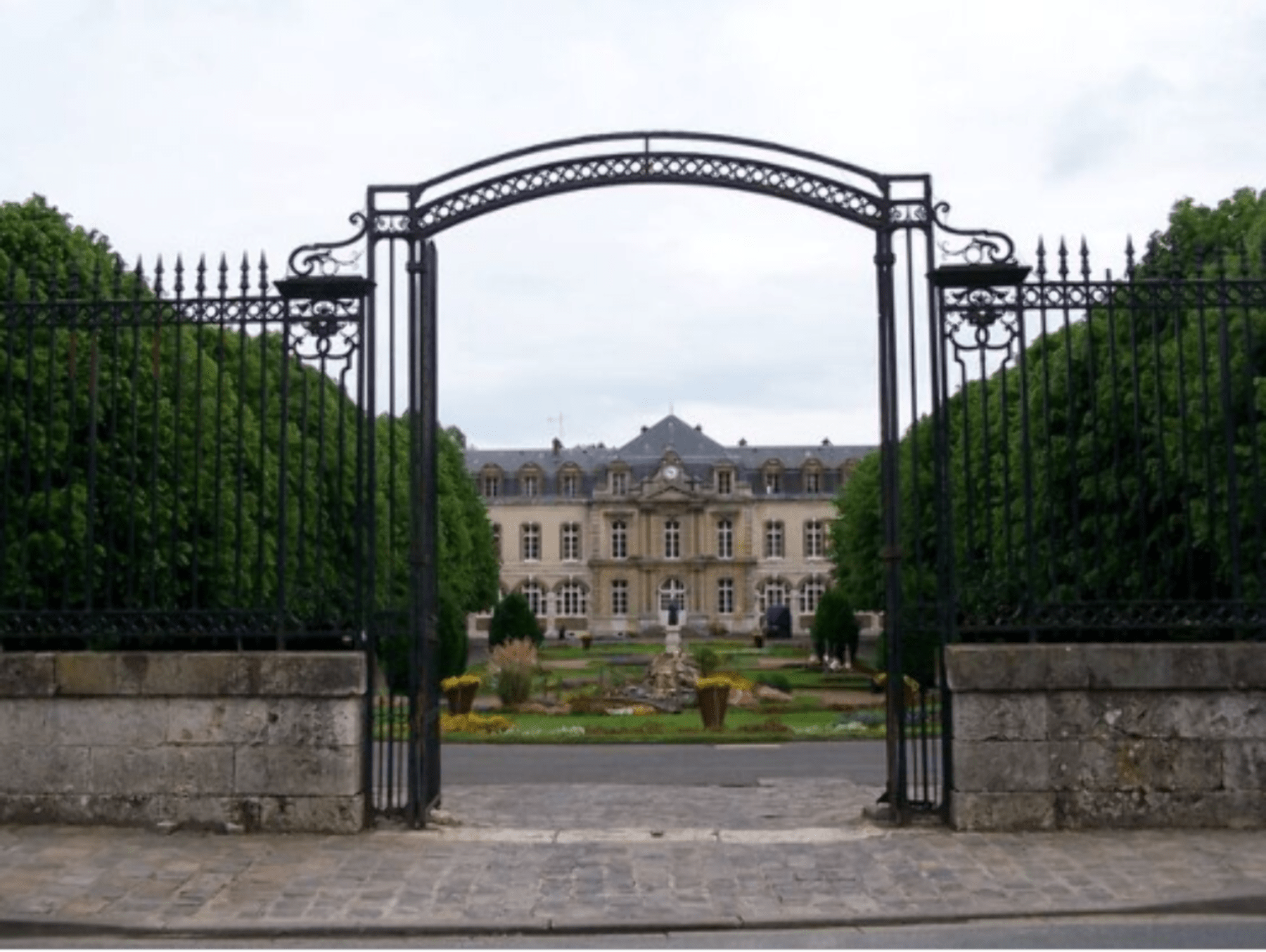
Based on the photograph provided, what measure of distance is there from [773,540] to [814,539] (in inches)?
86.6

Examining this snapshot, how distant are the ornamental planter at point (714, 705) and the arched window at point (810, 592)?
5900cm

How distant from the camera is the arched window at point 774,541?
79188 mm

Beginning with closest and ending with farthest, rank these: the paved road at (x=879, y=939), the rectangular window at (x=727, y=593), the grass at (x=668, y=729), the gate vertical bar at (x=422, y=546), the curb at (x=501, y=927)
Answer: the paved road at (x=879, y=939), the curb at (x=501, y=927), the gate vertical bar at (x=422, y=546), the grass at (x=668, y=729), the rectangular window at (x=727, y=593)

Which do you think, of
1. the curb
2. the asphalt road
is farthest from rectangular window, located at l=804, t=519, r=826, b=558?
the curb

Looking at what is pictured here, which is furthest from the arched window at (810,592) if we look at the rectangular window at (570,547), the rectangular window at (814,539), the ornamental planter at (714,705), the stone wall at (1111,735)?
the stone wall at (1111,735)

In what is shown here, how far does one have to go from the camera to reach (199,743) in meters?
8.59

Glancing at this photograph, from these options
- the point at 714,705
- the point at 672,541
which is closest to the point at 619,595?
the point at 672,541

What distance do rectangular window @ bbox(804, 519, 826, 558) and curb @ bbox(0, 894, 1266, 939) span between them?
72.3m

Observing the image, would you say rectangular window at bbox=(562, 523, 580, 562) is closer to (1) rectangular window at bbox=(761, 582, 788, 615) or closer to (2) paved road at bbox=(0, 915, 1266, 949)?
(1) rectangular window at bbox=(761, 582, 788, 615)

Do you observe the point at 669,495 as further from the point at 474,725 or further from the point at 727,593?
the point at 474,725

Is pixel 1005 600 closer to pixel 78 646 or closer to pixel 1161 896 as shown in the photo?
pixel 1161 896

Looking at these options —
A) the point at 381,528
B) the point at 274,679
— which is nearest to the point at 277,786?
the point at 274,679

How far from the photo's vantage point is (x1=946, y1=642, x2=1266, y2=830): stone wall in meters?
8.50

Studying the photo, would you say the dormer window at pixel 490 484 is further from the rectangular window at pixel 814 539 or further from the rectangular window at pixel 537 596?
the rectangular window at pixel 814 539
